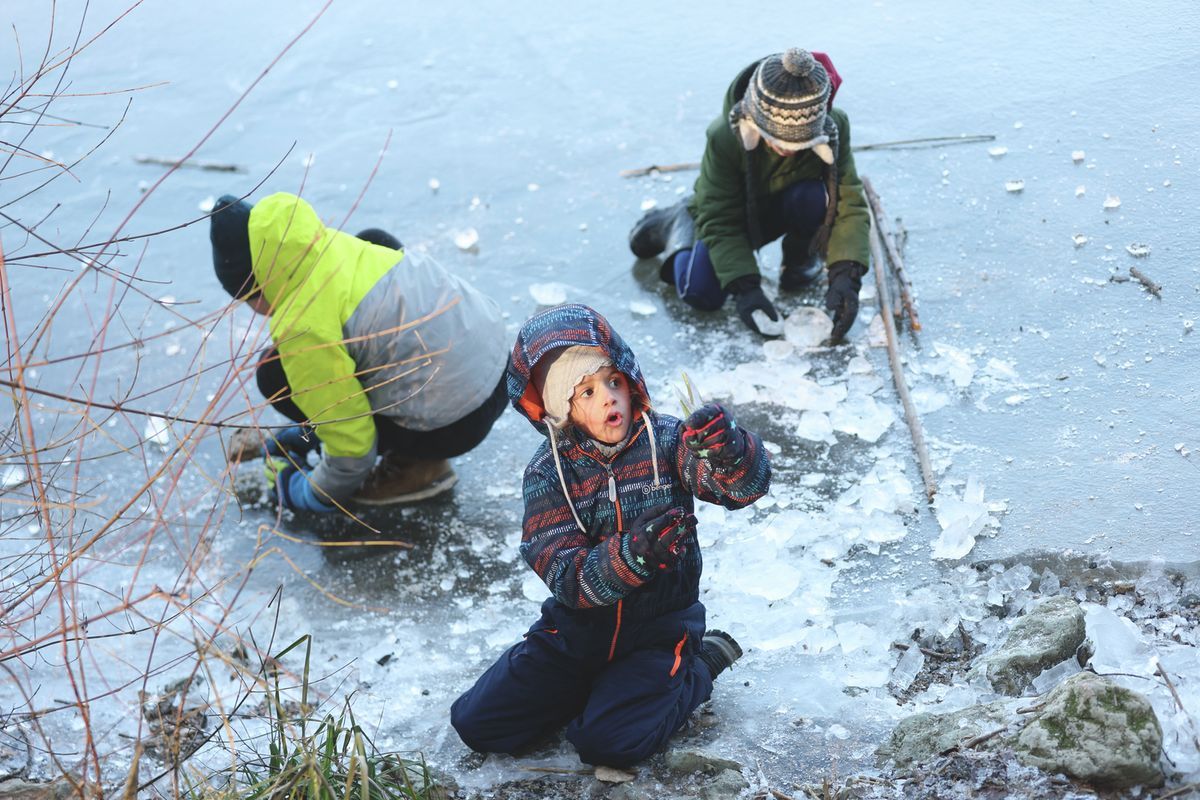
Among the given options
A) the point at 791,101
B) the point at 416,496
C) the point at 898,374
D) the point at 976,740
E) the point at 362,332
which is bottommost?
the point at 416,496

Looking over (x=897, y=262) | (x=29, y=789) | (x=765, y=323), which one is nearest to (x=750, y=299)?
(x=765, y=323)

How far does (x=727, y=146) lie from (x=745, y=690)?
2.23 metres

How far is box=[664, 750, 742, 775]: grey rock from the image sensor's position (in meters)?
2.64

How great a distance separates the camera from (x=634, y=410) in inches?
108

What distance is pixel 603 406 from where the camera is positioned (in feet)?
8.63

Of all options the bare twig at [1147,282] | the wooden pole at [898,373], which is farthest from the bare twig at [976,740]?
the bare twig at [1147,282]

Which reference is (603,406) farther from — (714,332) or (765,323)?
(714,332)

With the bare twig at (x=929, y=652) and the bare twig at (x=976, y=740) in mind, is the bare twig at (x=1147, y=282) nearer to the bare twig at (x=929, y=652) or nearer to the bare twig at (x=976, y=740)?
the bare twig at (x=929, y=652)

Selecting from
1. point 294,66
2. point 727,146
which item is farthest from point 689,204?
point 294,66

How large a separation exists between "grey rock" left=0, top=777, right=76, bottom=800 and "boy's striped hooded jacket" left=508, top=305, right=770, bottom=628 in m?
1.29

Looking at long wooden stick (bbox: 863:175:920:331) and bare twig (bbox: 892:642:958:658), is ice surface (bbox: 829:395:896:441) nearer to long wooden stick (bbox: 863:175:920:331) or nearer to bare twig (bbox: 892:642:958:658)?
long wooden stick (bbox: 863:175:920:331)

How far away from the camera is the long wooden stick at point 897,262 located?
168 inches

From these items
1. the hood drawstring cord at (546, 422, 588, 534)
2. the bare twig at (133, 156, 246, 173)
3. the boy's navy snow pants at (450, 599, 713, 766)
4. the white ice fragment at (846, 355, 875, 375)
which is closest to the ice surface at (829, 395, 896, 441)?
the white ice fragment at (846, 355, 875, 375)

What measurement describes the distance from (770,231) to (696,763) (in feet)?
8.34
